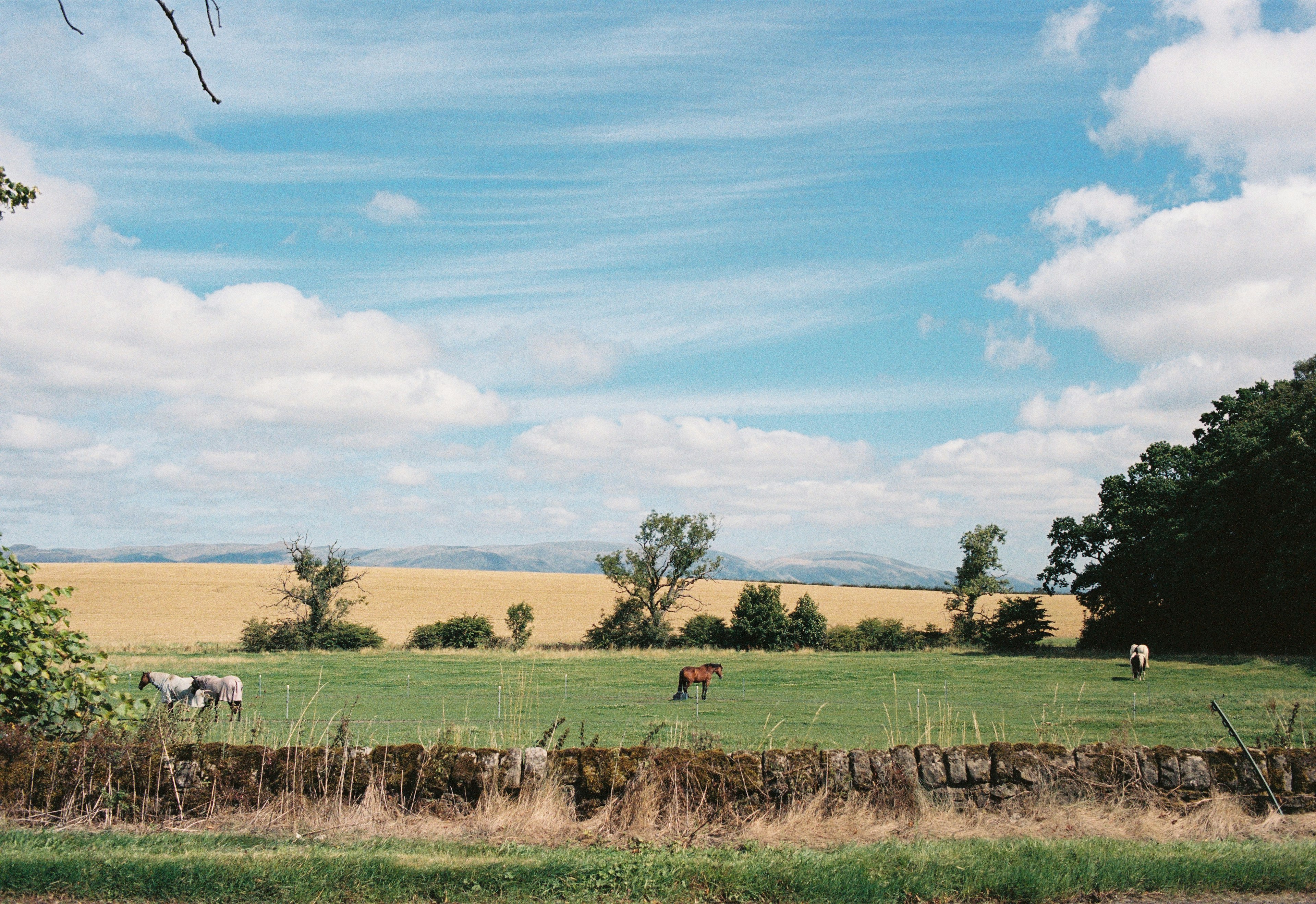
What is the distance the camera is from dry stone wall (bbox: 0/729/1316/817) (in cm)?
810

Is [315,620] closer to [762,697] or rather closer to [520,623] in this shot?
[520,623]

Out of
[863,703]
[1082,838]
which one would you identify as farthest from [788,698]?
[1082,838]

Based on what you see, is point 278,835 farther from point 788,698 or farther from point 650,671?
point 650,671

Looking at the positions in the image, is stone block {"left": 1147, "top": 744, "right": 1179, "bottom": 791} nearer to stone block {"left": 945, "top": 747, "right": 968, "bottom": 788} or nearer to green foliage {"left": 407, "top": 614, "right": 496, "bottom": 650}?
stone block {"left": 945, "top": 747, "right": 968, "bottom": 788}

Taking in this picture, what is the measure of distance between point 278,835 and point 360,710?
18.5 meters

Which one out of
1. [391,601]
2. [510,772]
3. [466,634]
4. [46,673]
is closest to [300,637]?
[466,634]

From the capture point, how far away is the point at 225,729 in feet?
40.9

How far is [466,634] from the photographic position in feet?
193

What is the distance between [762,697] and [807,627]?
3169 centimetres

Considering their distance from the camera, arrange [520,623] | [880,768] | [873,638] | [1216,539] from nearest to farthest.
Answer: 1. [880,768]
2. [1216,539]
3. [873,638]
4. [520,623]

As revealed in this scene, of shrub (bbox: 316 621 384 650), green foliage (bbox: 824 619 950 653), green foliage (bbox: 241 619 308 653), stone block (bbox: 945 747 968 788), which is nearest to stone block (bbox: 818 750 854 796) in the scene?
stone block (bbox: 945 747 968 788)

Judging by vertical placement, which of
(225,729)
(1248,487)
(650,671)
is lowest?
(650,671)

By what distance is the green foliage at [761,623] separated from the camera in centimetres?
6009

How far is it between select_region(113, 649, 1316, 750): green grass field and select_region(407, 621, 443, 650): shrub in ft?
24.5
